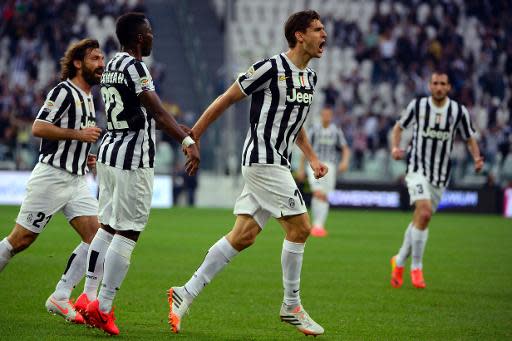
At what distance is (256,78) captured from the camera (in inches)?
292

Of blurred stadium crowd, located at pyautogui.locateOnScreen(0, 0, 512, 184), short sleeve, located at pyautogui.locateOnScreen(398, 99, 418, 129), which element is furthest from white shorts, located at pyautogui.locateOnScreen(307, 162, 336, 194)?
blurred stadium crowd, located at pyautogui.locateOnScreen(0, 0, 512, 184)

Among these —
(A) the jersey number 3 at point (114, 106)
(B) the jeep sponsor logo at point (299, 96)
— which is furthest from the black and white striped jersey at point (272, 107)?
(A) the jersey number 3 at point (114, 106)

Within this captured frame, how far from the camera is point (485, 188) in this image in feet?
85.0

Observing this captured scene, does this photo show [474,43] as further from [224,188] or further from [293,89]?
[293,89]

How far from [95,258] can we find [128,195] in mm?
733

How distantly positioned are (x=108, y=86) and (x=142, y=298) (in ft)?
9.46

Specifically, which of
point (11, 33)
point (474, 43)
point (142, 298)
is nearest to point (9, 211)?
point (11, 33)

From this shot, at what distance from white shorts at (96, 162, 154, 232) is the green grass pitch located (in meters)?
0.86

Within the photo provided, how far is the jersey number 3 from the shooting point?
708 cm

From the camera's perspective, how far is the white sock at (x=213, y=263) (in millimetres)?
7434

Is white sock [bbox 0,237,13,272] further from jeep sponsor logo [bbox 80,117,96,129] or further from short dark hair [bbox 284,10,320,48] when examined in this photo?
short dark hair [bbox 284,10,320,48]

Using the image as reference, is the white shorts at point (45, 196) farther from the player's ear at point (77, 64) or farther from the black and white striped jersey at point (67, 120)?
the player's ear at point (77, 64)

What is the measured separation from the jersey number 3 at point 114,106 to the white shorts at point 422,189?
507cm

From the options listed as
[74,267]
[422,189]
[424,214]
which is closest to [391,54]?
[422,189]
